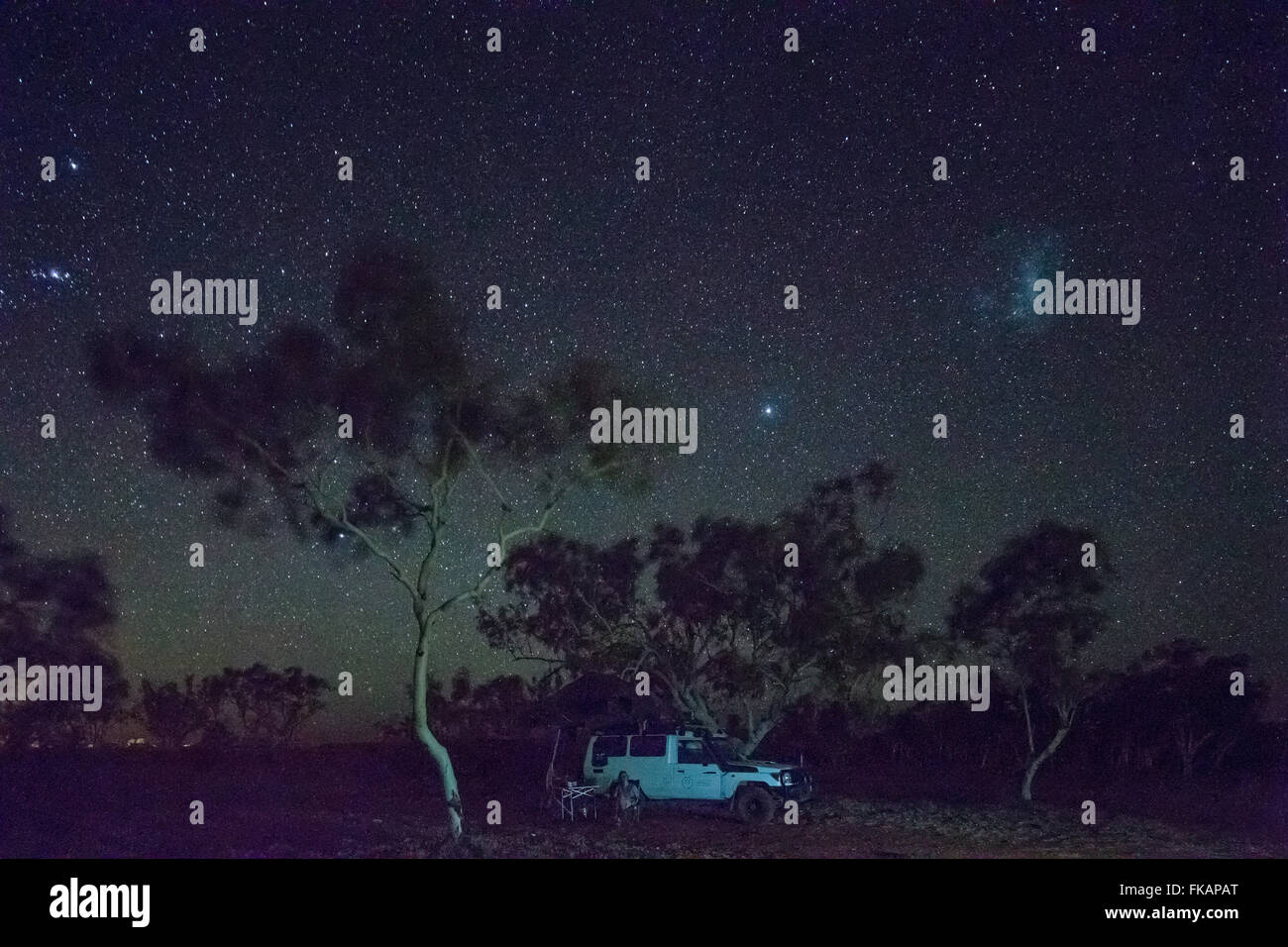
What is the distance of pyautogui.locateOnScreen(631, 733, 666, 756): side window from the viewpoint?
29.6 feet

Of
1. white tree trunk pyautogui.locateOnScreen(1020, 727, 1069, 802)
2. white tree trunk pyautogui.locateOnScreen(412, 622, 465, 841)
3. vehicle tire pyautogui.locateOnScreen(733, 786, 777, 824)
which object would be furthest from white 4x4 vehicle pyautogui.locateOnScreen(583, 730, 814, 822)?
white tree trunk pyautogui.locateOnScreen(1020, 727, 1069, 802)

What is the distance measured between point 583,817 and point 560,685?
98 centimetres

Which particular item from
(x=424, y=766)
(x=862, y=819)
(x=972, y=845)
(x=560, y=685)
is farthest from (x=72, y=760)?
(x=972, y=845)

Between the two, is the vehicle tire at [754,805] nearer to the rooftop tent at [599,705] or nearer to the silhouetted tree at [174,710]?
the rooftop tent at [599,705]

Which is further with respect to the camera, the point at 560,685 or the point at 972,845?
the point at 560,685

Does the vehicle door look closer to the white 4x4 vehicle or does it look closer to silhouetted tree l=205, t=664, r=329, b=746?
the white 4x4 vehicle

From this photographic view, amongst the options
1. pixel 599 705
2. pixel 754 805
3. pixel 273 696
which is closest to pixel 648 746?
pixel 599 705

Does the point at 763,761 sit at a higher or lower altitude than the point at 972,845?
higher

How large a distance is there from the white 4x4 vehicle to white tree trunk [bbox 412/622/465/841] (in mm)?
964

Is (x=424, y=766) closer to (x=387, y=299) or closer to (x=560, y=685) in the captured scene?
(x=560, y=685)

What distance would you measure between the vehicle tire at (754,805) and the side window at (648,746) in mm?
646

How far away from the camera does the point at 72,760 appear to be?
8883 mm

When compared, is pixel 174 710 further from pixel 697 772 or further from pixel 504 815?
pixel 697 772
